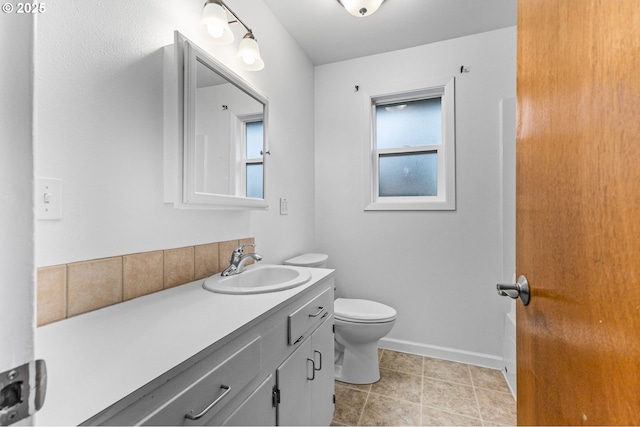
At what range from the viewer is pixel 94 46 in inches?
34.1

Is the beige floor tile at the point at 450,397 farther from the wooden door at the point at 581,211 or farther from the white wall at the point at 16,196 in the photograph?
the white wall at the point at 16,196

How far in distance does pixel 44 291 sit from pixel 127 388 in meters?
0.48

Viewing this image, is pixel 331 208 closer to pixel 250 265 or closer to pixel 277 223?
pixel 277 223

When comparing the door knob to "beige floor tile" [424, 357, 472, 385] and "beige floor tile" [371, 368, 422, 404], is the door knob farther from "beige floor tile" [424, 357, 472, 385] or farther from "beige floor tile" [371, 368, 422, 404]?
"beige floor tile" [424, 357, 472, 385]

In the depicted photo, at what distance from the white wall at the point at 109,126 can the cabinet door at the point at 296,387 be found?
0.66 meters

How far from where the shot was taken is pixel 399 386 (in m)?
1.82

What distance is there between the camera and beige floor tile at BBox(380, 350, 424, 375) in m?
2.03

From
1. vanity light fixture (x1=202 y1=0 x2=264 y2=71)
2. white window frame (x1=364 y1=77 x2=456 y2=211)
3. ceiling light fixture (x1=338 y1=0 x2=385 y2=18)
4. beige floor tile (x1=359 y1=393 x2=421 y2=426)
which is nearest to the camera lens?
vanity light fixture (x1=202 y1=0 x2=264 y2=71)

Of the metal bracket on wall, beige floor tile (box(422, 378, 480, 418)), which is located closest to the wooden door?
the metal bracket on wall

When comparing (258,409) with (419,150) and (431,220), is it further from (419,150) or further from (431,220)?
(419,150)

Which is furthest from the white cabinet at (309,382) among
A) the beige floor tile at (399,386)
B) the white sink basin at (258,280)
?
the beige floor tile at (399,386)

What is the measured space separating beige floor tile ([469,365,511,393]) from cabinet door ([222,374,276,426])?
1602 millimetres

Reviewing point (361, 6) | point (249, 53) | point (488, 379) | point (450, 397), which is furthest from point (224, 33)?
point (488, 379)

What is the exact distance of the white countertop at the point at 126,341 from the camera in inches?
18.1
